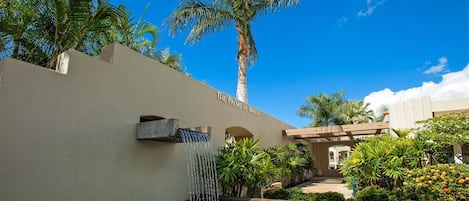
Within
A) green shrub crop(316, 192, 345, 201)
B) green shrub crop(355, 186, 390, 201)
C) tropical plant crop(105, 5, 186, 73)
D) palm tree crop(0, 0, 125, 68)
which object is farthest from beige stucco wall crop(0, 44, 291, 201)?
green shrub crop(355, 186, 390, 201)

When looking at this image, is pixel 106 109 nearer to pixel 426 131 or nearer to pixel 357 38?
pixel 426 131

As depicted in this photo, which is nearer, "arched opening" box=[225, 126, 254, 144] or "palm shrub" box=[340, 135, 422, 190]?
"palm shrub" box=[340, 135, 422, 190]

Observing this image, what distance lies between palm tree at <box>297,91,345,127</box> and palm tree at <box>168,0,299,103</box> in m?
12.2

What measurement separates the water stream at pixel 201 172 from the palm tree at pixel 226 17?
6164 millimetres

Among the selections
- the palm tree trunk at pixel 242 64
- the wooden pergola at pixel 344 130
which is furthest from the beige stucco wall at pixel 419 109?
the palm tree trunk at pixel 242 64

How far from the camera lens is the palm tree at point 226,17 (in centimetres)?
1299

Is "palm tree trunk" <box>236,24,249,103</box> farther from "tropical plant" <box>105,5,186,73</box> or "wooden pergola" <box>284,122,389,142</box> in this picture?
"wooden pergola" <box>284,122,389,142</box>

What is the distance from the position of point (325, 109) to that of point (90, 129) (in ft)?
69.7

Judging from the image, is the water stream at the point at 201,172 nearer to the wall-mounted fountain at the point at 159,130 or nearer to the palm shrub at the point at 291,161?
the wall-mounted fountain at the point at 159,130

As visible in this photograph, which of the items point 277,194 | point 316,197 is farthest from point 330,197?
point 277,194

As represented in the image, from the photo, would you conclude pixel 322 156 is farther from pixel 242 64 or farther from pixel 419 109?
pixel 242 64

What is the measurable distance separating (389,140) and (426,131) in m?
1.12

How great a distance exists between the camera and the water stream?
7.65 m

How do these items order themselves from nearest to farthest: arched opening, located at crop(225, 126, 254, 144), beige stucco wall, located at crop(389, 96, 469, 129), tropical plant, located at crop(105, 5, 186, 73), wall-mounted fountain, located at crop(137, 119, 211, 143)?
wall-mounted fountain, located at crop(137, 119, 211, 143), tropical plant, located at crop(105, 5, 186, 73), beige stucco wall, located at crop(389, 96, 469, 129), arched opening, located at crop(225, 126, 254, 144)
